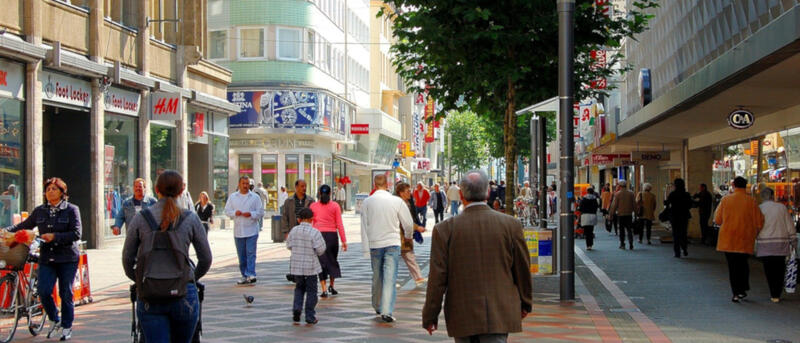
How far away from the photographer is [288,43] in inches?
1769

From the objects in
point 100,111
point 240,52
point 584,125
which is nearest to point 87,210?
point 100,111

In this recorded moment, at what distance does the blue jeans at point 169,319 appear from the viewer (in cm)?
630

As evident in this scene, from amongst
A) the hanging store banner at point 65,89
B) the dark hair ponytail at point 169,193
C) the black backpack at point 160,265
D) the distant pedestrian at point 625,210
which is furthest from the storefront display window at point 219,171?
the black backpack at point 160,265

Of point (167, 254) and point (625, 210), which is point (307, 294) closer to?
point (167, 254)

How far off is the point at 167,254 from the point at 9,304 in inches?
183

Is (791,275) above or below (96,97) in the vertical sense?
below

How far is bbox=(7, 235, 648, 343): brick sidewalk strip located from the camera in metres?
10.2

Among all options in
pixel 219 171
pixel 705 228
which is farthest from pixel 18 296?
pixel 219 171

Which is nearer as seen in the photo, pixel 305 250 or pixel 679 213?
pixel 305 250

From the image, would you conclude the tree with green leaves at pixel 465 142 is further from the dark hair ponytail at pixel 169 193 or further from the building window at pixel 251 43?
the dark hair ponytail at pixel 169 193

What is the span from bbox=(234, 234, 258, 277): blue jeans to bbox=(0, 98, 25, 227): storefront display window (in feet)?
18.7

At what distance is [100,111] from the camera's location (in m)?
23.1

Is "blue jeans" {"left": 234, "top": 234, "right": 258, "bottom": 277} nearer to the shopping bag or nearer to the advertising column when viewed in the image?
the advertising column

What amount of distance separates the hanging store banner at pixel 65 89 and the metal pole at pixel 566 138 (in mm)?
11326
